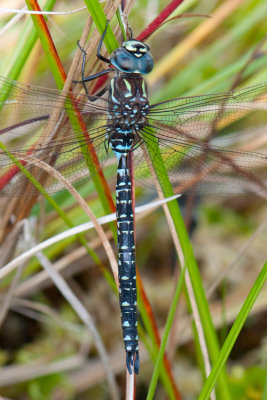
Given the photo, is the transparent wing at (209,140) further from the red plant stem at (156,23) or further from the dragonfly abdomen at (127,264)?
the red plant stem at (156,23)

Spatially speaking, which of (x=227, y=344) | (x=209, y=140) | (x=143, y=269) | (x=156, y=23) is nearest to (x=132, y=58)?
(x=156, y=23)

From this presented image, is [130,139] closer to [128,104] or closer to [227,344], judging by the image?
[128,104]

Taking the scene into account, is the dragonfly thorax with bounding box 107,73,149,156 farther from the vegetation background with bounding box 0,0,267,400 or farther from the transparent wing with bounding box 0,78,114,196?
the vegetation background with bounding box 0,0,267,400

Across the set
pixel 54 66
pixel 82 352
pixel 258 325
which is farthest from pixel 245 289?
pixel 54 66

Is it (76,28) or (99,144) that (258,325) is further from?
(76,28)

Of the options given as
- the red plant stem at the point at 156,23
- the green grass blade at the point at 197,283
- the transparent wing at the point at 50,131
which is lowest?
the green grass blade at the point at 197,283

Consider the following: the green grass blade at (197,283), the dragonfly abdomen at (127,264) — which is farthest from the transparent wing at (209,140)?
the green grass blade at (197,283)

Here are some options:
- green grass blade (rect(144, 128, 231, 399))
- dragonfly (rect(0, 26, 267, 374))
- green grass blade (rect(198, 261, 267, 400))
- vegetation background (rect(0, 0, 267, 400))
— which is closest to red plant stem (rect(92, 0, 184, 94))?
dragonfly (rect(0, 26, 267, 374))
